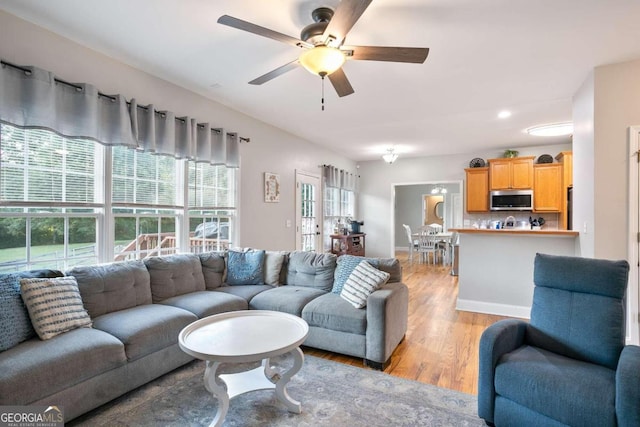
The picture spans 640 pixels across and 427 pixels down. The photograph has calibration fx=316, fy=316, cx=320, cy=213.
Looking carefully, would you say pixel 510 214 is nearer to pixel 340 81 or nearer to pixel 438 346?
pixel 438 346

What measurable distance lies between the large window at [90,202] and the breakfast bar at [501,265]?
351cm

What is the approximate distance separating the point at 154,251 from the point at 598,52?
4667 millimetres

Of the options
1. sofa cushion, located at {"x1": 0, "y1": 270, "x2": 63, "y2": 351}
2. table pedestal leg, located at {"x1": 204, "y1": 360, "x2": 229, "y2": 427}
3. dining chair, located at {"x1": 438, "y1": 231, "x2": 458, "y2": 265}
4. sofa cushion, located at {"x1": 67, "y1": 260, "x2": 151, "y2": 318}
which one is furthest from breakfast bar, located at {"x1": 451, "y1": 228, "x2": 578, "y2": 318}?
sofa cushion, located at {"x1": 0, "y1": 270, "x2": 63, "y2": 351}

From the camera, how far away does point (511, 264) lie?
4062mm

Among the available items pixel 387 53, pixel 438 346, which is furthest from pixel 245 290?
pixel 387 53

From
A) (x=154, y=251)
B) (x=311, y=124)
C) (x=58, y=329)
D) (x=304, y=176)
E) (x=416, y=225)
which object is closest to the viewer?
(x=58, y=329)

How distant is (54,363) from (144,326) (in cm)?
56

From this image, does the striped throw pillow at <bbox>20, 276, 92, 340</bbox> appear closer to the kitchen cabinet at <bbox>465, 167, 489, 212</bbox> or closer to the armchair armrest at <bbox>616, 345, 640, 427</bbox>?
the armchair armrest at <bbox>616, 345, 640, 427</bbox>

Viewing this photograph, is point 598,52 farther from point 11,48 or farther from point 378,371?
point 11,48

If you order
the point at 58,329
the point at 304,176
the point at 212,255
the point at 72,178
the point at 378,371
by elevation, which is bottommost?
the point at 378,371

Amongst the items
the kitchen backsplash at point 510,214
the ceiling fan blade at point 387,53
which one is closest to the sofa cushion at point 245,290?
the ceiling fan blade at point 387,53

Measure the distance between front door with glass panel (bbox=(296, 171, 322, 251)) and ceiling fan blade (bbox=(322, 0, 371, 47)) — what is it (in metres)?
3.71

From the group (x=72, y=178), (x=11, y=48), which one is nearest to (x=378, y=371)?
(x=72, y=178)

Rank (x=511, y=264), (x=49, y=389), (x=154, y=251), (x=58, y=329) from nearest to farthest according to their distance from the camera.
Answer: (x=49, y=389)
(x=58, y=329)
(x=154, y=251)
(x=511, y=264)
